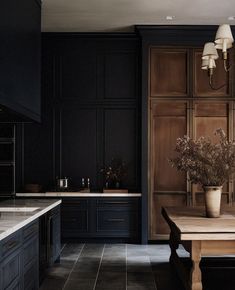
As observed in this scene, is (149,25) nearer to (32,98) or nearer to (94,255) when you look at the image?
(32,98)

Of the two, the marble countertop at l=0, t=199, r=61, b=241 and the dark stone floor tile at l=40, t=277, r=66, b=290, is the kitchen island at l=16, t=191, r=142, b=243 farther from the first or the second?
the dark stone floor tile at l=40, t=277, r=66, b=290

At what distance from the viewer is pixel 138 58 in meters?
7.32

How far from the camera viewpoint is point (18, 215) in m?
4.02

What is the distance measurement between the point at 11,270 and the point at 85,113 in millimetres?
4287

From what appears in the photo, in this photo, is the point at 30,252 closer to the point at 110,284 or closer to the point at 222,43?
the point at 110,284

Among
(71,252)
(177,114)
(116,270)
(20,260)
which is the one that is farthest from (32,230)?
(177,114)

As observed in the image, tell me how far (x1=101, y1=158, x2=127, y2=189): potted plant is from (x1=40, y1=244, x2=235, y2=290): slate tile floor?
956mm

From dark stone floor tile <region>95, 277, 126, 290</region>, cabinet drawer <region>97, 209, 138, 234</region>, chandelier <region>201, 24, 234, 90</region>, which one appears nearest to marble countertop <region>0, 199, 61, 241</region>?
dark stone floor tile <region>95, 277, 126, 290</region>

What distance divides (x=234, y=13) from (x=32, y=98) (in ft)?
10.0

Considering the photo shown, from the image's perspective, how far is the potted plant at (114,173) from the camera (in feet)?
23.4

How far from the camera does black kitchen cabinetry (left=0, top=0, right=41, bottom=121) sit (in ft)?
12.8

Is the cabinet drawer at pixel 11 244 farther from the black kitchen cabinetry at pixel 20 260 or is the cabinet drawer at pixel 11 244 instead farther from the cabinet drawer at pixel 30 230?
the cabinet drawer at pixel 30 230

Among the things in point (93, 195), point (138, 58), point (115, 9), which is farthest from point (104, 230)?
point (115, 9)

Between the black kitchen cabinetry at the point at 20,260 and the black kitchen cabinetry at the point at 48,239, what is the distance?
25cm
